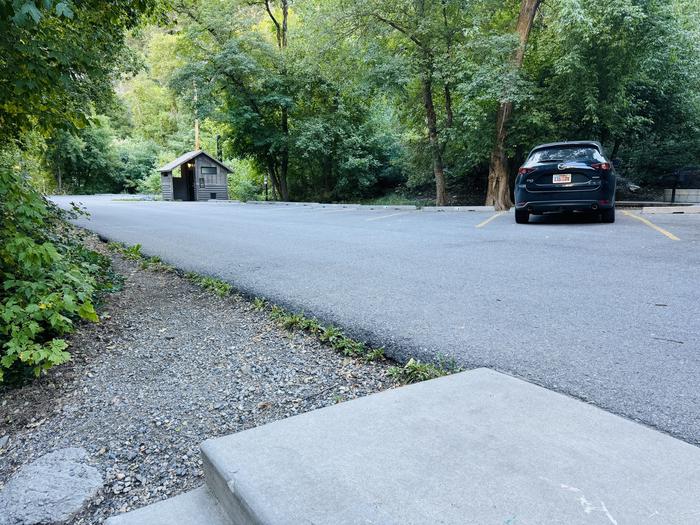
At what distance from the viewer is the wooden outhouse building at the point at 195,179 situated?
30.9 metres

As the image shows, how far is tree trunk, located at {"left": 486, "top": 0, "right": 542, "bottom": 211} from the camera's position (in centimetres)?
1324

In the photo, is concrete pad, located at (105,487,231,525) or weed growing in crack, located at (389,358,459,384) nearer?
concrete pad, located at (105,487,231,525)

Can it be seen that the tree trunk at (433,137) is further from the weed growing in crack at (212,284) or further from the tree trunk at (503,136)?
the weed growing in crack at (212,284)

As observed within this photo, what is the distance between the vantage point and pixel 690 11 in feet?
41.4

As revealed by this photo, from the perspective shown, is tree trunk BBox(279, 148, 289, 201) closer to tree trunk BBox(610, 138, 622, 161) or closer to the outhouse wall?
the outhouse wall

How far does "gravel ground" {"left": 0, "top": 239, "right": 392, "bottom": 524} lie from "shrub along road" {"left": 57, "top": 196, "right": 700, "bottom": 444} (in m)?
0.54

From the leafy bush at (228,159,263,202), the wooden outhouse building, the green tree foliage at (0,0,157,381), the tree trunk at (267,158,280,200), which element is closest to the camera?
the green tree foliage at (0,0,157,381)

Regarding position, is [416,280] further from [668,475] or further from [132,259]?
[132,259]

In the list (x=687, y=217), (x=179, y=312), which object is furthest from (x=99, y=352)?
(x=687, y=217)

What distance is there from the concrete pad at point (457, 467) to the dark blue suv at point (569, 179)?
7313mm

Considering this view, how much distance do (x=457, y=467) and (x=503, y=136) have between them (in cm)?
1382

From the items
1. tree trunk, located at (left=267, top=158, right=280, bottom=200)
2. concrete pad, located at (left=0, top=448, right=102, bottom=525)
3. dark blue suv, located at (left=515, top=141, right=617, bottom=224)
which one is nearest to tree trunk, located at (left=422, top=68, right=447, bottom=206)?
dark blue suv, located at (left=515, top=141, right=617, bottom=224)

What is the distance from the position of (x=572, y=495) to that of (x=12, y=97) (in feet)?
14.8

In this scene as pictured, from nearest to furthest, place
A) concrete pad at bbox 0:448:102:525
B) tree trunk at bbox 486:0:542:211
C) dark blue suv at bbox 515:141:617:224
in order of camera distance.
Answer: concrete pad at bbox 0:448:102:525, dark blue suv at bbox 515:141:617:224, tree trunk at bbox 486:0:542:211
